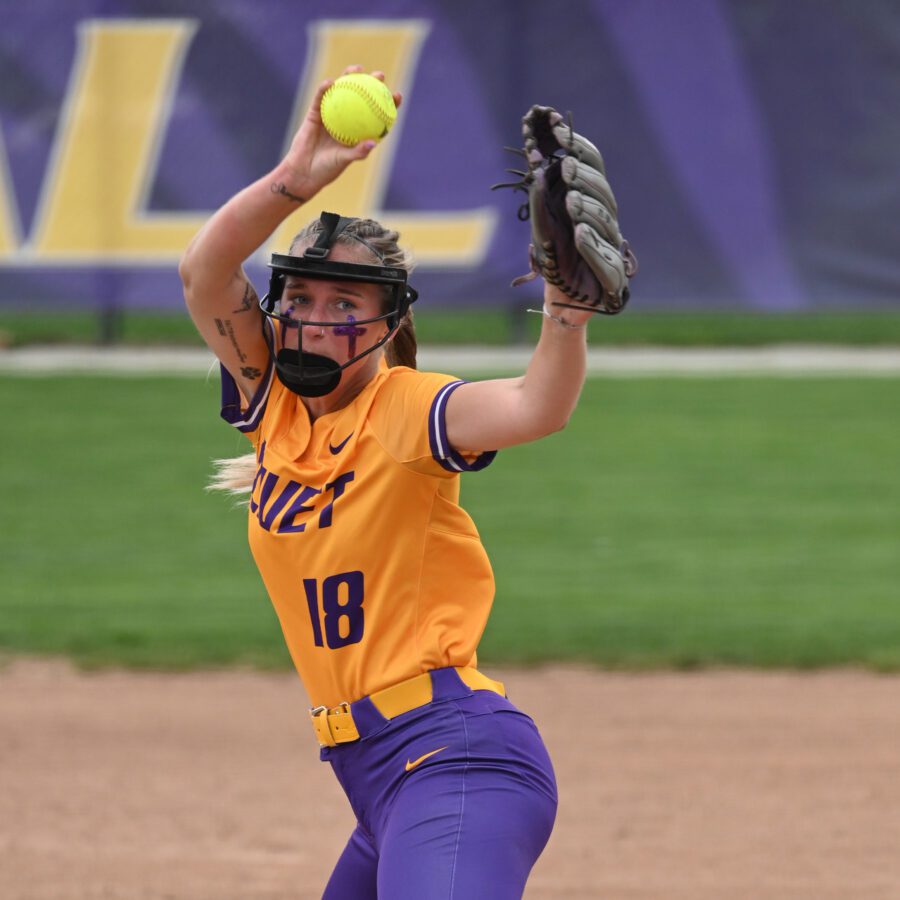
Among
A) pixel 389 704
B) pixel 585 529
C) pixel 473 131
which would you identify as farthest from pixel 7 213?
pixel 389 704

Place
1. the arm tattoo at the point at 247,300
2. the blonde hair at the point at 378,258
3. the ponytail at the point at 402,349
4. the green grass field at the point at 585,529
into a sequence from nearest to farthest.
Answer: the blonde hair at the point at 378,258 → the arm tattoo at the point at 247,300 → the ponytail at the point at 402,349 → the green grass field at the point at 585,529

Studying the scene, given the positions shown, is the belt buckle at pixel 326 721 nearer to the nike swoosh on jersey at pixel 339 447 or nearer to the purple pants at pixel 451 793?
the purple pants at pixel 451 793

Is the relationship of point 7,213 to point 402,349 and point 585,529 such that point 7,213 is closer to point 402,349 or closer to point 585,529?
point 585,529

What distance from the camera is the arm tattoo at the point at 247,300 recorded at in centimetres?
304

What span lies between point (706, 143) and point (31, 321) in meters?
6.66

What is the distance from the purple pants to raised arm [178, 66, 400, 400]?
0.75 m

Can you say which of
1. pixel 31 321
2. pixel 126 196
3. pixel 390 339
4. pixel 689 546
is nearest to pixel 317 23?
pixel 126 196

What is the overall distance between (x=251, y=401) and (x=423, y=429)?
50 cm

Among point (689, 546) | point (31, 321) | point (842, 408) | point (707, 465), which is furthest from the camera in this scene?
point (31, 321)

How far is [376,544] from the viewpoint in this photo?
279cm

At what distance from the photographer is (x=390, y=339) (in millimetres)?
2939

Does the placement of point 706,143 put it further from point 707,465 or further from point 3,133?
point 3,133

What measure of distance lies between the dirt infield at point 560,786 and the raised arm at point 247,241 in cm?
205

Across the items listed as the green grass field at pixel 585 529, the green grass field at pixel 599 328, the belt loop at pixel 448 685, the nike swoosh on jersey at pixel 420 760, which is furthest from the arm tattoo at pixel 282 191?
the green grass field at pixel 599 328
